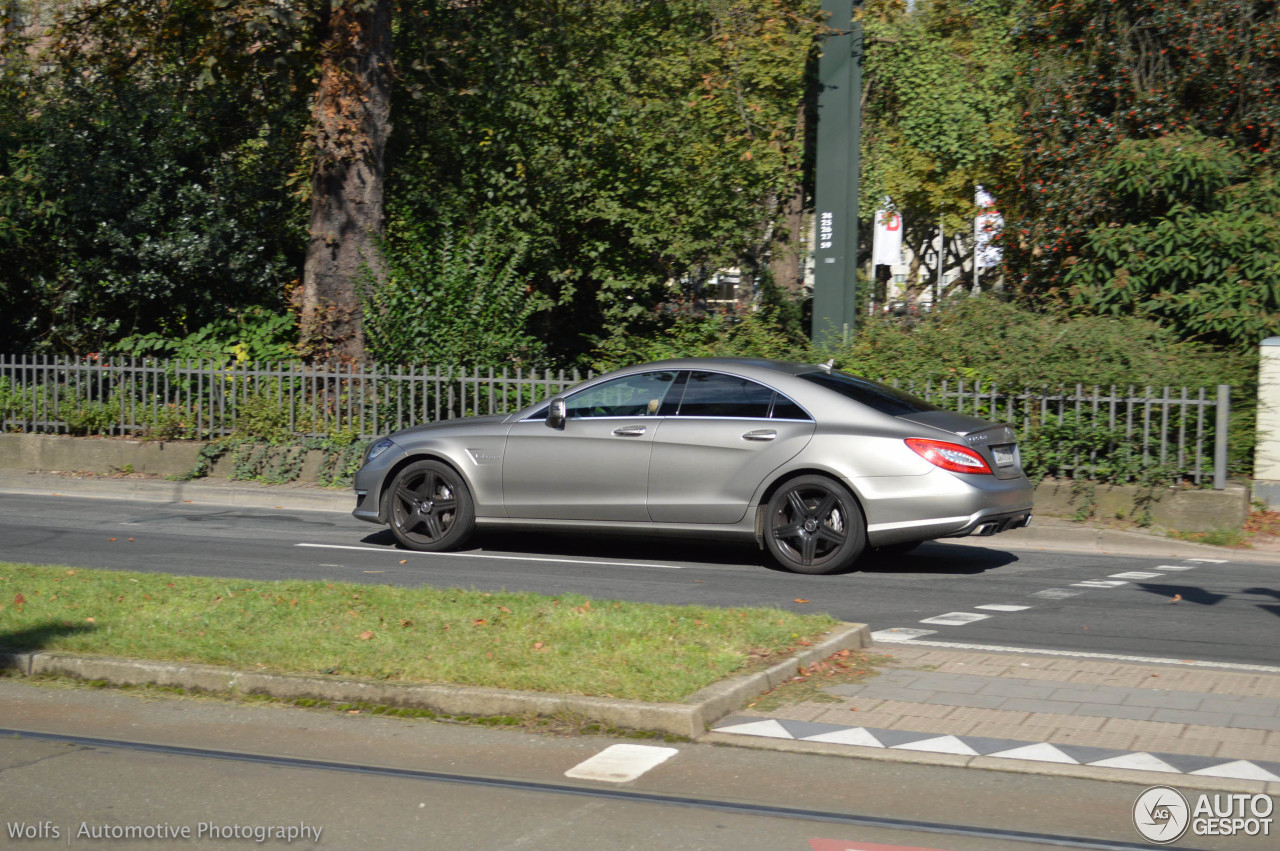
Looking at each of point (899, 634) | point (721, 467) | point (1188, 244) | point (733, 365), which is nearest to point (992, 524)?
point (721, 467)

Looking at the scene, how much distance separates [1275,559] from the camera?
36.5ft

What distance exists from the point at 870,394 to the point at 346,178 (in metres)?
8.94

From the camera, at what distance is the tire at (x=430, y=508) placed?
1087 cm

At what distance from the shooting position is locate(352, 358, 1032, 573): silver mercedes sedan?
9.56m

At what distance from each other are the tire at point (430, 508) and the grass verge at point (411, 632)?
249 centimetres

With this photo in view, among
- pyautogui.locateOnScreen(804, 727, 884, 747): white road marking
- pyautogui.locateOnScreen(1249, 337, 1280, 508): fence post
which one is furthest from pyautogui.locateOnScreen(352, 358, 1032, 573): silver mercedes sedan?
pyautogui.locateOnScreen(804, 727, 884, 747): white road marking

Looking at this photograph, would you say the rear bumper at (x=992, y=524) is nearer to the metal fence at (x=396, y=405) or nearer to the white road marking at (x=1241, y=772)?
the metal fence at (x=396, y=405)

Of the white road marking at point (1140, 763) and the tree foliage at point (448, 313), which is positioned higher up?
the tree foliage at point (448, 313)

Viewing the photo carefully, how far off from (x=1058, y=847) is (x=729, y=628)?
110 inches

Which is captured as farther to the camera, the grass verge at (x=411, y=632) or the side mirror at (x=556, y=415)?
the side mirror at (x=556, y=415)

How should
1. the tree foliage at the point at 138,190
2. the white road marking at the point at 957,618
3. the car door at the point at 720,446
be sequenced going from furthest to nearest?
the tree foliage at the point at 138,190 → the car door at the point at 720,446 → the white road marking at the point at 957,618

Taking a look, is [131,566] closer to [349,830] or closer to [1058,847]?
[349,830]

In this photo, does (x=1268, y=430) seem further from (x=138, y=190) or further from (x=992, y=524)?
(x=138, y=190)

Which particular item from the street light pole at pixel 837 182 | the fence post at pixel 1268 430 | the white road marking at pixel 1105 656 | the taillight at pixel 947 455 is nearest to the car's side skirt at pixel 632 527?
the taillight at pixel 947 455
